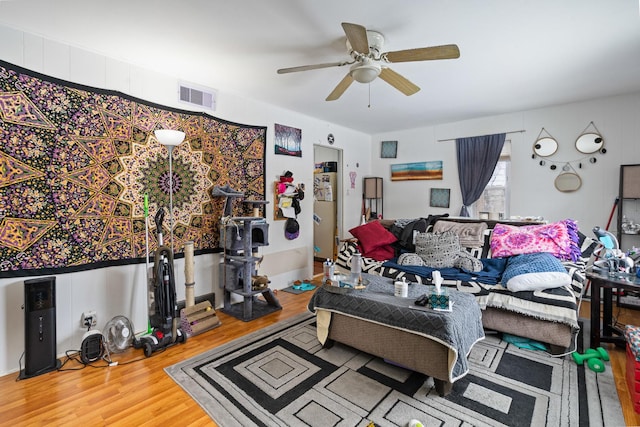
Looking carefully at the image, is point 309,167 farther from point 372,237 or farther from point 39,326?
point 39,326

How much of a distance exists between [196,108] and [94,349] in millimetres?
2348

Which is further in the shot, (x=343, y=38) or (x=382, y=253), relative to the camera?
(x=382, y=253)

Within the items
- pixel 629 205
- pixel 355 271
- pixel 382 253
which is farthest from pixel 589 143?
pixel 355 271

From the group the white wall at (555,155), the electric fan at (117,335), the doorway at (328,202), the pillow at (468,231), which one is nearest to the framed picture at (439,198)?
the white wall at (555,155)

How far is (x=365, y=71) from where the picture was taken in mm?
2279

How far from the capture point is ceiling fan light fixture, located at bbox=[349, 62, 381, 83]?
2248 millimetres

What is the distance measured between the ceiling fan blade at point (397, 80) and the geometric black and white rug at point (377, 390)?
2169mm

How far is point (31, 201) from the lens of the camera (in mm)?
2199

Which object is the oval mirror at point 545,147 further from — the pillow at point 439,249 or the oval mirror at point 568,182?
the pillow at point 439,249

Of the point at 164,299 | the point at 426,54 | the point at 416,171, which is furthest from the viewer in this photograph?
the point at 416,171

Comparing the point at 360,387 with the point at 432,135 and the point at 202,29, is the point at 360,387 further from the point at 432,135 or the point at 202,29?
the point at 432,135

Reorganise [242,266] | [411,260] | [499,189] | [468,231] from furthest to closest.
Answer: [499,189] → [468,231] → [411,260] → [242,266]

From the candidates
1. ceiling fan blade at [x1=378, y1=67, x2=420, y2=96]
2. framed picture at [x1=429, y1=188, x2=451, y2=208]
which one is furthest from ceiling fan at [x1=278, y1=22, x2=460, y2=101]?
framed picture at [x1=429, y1=188, x2=451, y2=208]

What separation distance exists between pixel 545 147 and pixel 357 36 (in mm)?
3474
